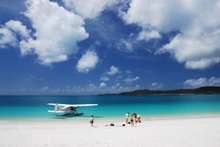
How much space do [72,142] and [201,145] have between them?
6942mm

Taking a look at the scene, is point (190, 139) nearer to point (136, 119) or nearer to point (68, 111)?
point (136, 119)

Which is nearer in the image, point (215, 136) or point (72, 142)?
point (72, 142)

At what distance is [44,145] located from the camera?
10.5 metres

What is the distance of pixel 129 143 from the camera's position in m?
10.7

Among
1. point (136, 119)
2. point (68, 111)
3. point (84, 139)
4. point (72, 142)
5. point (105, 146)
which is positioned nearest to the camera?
point (105, 146)

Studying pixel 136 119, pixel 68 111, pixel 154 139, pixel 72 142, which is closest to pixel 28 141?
pixel 72 142

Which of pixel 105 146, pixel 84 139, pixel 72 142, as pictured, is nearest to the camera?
pixel 105 146

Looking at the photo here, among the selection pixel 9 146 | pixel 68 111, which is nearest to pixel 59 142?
pixel 9 146

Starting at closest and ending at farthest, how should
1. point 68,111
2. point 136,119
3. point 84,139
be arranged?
point 84,139 < point 136,119 < point 68,111

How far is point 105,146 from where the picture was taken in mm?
10133

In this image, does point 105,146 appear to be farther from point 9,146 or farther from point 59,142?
point 9,146

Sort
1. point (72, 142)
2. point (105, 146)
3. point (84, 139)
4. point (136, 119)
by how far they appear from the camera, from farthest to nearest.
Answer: point (136, 119) < point (84, 139) < point (72, 142) < point (105, 146)

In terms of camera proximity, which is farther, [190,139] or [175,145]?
[190,139]

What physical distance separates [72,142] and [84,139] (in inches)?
40.3
